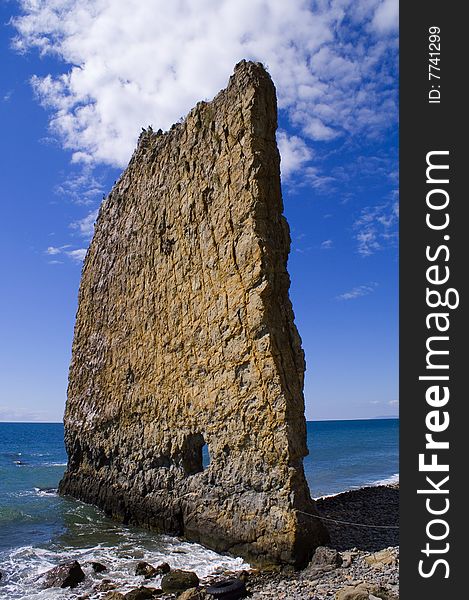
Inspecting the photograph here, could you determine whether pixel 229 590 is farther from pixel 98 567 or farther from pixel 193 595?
pixel 98 567

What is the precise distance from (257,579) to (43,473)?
3005cm

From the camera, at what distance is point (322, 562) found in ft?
35.2

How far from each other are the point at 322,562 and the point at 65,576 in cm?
577

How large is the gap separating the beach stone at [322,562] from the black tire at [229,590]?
1.47 m

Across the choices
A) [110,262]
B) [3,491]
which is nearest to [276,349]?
[110,262]

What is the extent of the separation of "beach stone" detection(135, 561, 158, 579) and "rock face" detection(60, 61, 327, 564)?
1.76 metres

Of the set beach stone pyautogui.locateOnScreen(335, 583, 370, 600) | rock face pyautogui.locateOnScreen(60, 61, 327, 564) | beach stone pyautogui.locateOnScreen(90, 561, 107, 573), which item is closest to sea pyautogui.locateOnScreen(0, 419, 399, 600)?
beach stone pyautogui.locateOnScreen(90, 561, 107, 573)

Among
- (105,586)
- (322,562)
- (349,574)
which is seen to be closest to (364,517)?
(322,562)

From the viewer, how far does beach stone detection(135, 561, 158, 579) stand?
37.9ft

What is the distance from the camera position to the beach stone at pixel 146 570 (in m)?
11.5

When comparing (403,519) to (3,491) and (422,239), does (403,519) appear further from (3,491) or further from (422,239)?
(3,491)

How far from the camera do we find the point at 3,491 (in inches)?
1076

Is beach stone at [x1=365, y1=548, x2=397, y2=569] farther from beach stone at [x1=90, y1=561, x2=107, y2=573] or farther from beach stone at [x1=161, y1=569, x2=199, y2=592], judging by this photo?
beach stone at [x1=90, y1=561, x2=107, y2=573]

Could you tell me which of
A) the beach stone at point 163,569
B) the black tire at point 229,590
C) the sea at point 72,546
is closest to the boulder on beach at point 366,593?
the black tire at point 229,590
